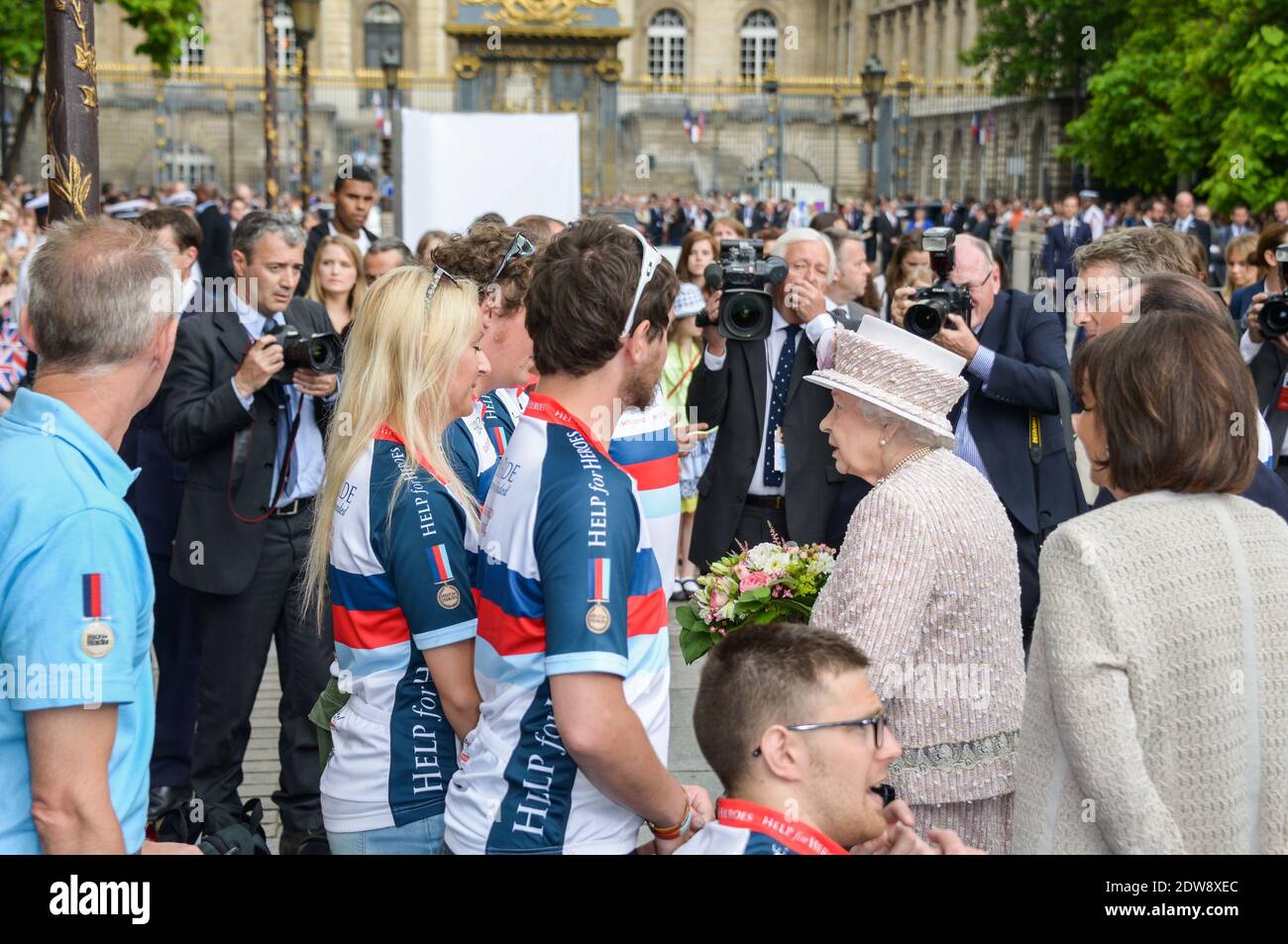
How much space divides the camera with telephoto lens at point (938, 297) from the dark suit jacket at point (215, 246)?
25.2 feet

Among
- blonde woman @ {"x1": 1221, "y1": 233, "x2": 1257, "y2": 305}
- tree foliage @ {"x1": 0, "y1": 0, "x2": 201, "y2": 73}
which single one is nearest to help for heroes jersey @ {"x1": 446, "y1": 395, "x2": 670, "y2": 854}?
blonde woman @ {"x1": 1221, "y1": 233, "x2": 1257, "y2": 305}

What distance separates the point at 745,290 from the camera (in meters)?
6.07

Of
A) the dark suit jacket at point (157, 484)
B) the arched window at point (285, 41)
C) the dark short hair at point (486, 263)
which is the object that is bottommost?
the dark suit jacket at point (157, 484)

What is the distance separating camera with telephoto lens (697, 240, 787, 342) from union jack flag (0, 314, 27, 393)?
3.79 metres

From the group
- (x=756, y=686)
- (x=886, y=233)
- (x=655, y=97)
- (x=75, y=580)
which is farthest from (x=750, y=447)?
(x=655, y=97)

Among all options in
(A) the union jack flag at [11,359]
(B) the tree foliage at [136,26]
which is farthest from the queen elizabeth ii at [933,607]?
(B) the tree foliage at [136,26]

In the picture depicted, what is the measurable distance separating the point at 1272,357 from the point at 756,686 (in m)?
5.94

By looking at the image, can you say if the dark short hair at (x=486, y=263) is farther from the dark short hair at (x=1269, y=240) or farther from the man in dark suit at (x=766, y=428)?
the dark short hair at (x=1269, y=240)

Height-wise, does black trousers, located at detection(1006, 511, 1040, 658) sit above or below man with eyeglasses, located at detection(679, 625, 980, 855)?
below

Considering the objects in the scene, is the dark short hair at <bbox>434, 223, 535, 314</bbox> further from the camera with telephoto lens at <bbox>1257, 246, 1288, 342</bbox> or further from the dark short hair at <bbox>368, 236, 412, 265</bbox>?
the camera with telephoto lens at <bbox>1257, 246, 1288, 342</bbox>

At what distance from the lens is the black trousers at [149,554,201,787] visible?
6.27 m

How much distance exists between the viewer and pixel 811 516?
635 cm

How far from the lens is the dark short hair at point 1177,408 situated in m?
2.91
